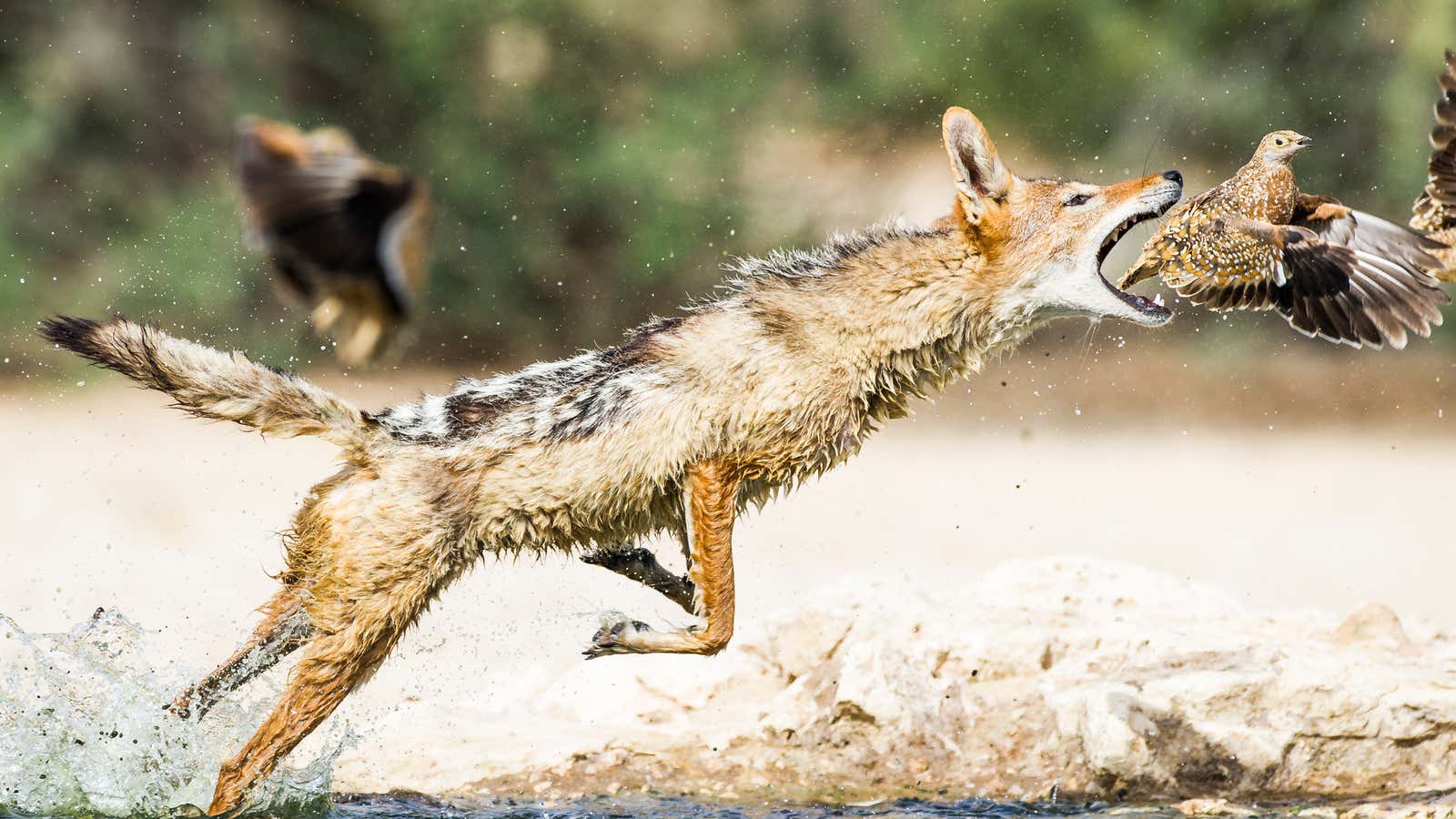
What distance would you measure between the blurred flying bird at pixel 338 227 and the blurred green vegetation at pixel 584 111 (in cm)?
1236

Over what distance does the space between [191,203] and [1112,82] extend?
30.7 feet

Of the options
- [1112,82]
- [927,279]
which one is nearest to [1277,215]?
[927,279]

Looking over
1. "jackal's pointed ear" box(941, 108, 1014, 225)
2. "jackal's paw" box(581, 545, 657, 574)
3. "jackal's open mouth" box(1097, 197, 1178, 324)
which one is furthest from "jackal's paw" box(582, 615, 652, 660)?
"jackal's open mouth" box(1097, 197, 1178, 324)

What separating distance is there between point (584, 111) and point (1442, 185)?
433 inches

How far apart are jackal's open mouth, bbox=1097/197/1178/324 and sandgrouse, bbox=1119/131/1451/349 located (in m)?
0.14

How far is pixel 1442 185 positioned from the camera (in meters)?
7.08

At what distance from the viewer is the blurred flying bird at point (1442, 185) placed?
7027 mm

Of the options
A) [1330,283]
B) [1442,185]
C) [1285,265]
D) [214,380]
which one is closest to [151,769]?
[214,380]

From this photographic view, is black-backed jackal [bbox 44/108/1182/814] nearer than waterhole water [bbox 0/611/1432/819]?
Yes

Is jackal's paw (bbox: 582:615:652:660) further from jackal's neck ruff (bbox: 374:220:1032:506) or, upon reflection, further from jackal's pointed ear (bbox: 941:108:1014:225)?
jackal's pointed ear (bbox: 941:108:1014:225)

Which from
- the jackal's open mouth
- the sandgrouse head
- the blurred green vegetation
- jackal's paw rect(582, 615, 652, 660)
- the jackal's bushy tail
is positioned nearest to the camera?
the jackal's bushy tail

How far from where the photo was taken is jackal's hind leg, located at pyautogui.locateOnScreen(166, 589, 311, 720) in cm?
555

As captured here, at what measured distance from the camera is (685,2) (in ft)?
56.9

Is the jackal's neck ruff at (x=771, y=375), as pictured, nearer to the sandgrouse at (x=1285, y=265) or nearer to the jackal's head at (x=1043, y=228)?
the jackal's head at (x=1043, y=228)
